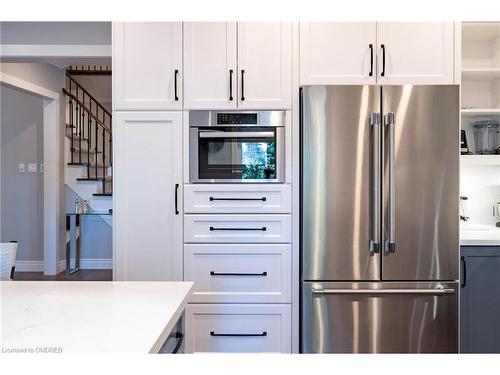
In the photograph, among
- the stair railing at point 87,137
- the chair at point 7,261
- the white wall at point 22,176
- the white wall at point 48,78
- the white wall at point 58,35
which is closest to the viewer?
the chair at point 7,261

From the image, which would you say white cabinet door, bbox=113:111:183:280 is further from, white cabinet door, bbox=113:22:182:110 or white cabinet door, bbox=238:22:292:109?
white cabinet door, bbox=238:22:292:109

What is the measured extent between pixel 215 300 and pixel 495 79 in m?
2.64

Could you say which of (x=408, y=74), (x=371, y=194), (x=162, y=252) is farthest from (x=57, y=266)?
(x=408, y=74)

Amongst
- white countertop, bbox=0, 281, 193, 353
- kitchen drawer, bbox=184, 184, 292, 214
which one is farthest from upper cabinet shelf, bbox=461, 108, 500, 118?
white countertop, bbox=0, 281, 193, 353

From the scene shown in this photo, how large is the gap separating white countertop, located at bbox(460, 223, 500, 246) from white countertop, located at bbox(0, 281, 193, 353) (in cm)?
182

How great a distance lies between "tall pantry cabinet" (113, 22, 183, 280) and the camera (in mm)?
2258

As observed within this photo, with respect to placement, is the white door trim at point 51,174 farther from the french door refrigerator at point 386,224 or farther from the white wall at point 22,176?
the french door refrigerator at point 386,224

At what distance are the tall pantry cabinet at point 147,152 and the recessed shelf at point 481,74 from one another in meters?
2.04

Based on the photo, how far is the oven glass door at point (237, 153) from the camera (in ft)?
7.46

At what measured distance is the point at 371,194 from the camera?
211 centimetres

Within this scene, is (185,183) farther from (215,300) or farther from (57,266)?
(57,266)

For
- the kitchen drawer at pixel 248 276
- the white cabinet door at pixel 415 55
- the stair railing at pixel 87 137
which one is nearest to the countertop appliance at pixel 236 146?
the kitchen drawer at pixel 248 276

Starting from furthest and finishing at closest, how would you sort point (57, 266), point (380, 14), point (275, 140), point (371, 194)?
point (57, 266), point (275, 140), point (371, 194), point (380, 14)

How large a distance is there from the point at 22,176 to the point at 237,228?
13.2ft
